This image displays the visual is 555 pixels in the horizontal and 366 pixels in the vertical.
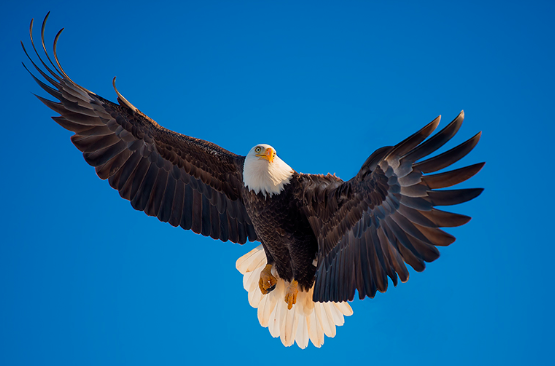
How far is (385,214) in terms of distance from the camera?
3.15m

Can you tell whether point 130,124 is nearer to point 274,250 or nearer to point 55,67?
point 55,67

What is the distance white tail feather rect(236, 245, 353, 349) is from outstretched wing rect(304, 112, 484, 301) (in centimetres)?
100

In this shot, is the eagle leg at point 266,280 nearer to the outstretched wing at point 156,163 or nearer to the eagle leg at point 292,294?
the eagle leg at point 292,294

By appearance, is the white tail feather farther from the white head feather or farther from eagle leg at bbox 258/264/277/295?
the white head feather

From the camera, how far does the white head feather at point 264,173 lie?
3742mm

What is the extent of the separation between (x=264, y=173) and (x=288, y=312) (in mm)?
1639

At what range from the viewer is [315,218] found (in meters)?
3.78

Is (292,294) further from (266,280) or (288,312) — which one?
(288,312)

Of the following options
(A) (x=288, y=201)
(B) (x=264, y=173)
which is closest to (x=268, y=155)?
(B) (x=264, y=173)

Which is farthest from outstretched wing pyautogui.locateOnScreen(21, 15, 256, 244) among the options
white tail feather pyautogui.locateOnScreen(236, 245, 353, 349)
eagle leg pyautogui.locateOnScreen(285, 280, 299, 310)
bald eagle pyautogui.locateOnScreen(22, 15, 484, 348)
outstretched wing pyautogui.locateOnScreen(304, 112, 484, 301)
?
outstretched wing pyautogui.locateOnScreen(304, 112, 484, 301)

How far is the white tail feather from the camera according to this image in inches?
181

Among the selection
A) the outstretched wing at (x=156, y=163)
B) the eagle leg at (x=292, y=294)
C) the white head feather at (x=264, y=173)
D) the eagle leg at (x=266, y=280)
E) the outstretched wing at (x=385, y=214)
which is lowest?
the outstretched wing at (x=385, y=214)

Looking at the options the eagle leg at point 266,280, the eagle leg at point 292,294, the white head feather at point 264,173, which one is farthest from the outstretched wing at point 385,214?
the eagle leg at point 266,280

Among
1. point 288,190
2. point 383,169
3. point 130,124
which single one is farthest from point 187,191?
point 383,169
